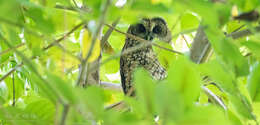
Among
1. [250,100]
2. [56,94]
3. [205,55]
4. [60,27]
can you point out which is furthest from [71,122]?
[205,55]

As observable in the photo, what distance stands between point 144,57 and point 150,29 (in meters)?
0.17

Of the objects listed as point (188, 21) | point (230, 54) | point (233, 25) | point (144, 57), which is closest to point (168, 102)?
point (230, 54)

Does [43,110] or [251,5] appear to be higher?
[251,5]

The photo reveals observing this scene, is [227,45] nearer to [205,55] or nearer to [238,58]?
[238,58]

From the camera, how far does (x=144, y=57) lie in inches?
56.9

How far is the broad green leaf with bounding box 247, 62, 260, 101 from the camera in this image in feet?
1.52

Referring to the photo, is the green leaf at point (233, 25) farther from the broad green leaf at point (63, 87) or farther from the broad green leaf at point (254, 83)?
the broad green leaf at point (63, 87)

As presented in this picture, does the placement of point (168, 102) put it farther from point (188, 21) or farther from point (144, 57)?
point (144, 57)

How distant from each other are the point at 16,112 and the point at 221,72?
0.27 m

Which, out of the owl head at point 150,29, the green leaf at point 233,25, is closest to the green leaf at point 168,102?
the green leaf at point 233,25

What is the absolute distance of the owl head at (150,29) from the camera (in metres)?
1.56

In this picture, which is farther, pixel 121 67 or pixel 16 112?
pixel 121 67

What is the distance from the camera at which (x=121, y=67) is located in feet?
4.78

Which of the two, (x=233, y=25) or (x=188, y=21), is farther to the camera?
(x=188, y=21)
